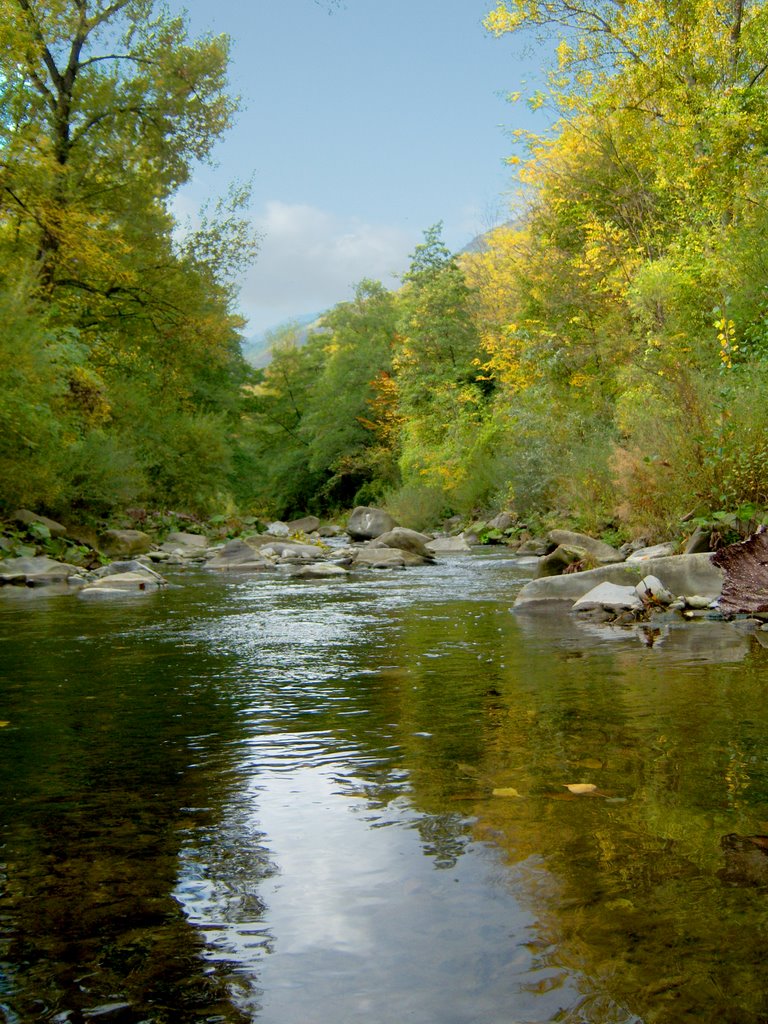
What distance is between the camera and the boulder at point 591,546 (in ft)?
36.9

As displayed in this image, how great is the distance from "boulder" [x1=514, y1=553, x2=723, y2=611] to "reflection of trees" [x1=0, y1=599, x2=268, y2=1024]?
13.1 feet

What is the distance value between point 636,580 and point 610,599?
77 cm

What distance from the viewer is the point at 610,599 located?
24.8 feet

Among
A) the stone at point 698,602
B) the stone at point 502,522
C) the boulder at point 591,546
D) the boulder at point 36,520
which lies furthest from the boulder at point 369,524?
the stone at point 698,602

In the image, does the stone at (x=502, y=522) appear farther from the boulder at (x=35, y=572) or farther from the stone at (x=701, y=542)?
the stone at (x=701, y=542)

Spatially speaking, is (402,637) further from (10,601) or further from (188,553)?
(188,553)

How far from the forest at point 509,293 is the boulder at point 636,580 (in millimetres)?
881

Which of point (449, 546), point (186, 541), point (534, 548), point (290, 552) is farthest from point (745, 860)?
point (186, 541)

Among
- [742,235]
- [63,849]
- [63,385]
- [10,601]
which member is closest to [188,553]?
[63,385]

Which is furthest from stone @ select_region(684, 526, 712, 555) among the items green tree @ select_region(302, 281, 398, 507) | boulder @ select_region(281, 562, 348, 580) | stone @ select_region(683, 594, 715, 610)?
green tree @ select_region(302, 281, 398, 507)

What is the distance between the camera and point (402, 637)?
6645mm

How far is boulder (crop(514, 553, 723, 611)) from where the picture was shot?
7.63m

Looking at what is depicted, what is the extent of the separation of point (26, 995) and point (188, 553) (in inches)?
702

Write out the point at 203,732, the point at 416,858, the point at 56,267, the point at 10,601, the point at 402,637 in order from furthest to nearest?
the point at 56,267, the point at 10,601, the point at 402,637, the point at 203,732, the point at 416,858
